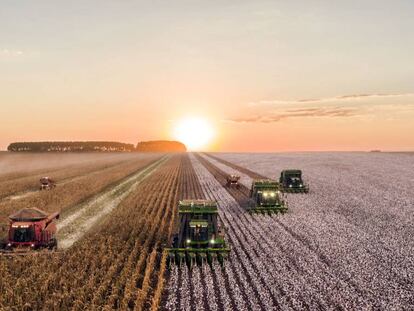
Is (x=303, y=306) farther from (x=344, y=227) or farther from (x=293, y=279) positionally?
(x=344, y=227)

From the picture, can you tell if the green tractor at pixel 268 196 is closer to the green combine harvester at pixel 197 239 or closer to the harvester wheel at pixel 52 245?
the green combine harvester at pixel 197 239

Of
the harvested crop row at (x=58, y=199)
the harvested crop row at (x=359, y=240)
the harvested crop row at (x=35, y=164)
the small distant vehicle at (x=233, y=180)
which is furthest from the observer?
the harvested crop row at (x=35, y=164)

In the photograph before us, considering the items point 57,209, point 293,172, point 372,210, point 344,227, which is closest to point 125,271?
point 344,227

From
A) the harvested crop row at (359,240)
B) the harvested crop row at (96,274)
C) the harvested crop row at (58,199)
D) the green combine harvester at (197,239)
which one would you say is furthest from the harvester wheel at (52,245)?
the harvested crop row at (359,240)

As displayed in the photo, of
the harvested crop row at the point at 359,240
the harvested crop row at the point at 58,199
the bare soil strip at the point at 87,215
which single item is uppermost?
the harvested crop row at the point at 58,199

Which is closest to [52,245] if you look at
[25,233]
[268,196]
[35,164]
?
[25,233]

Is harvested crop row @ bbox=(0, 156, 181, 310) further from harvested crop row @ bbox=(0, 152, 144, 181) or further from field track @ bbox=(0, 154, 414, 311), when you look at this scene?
harvested crop row @ bbox=(0, 152, 144, 181)

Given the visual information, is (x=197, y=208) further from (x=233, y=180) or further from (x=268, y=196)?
(x=233, y=180)

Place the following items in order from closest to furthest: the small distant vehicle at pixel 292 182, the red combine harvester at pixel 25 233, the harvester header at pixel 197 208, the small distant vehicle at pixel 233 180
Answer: the red combine harvester at pixel 25 233
the harvester header at pixel 197 208
the small distant vehicle at pixel 292 182
the small distant vehicle at pixel 233 180
